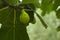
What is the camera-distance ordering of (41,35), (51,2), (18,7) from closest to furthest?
(18,7)
(51,2)
(41,35)

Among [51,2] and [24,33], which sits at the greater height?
[51,2]

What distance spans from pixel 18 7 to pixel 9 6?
30 mm

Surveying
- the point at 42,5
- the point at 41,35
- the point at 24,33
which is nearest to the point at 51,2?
the point at 42,5

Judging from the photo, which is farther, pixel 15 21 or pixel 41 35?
pixel 41 35

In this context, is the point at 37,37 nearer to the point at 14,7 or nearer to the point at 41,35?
the point at 41,35

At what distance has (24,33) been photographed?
650mm

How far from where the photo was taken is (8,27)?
649mm

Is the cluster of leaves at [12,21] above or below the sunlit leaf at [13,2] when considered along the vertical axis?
below

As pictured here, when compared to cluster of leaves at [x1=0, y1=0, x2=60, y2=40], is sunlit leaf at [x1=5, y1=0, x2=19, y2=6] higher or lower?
higher

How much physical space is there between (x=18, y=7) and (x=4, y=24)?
0.10 metres

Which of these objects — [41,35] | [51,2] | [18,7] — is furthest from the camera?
[41,35]

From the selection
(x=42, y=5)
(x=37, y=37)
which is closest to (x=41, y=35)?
(x=37, y=37)

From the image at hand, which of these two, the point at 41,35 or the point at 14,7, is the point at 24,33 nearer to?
the point at 14,7

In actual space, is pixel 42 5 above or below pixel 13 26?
above
